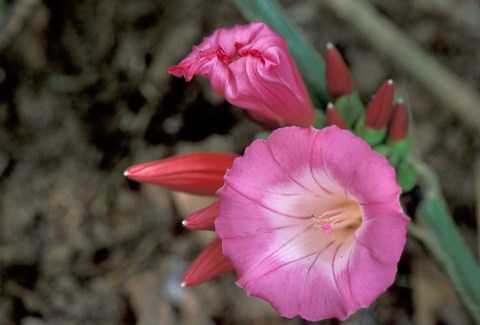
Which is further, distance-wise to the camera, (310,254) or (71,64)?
(71,64)

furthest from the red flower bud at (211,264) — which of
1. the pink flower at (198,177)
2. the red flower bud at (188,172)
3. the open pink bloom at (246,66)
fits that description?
the open pink bloom at (246,66)

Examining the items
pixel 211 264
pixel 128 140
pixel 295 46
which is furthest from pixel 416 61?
pixel 211 264

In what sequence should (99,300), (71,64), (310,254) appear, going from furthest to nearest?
(71,64) → (99,300) → (310,254)

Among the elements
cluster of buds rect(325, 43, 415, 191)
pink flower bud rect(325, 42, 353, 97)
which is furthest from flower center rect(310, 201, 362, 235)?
pink flower bud rect(325, 42, 353, 97)

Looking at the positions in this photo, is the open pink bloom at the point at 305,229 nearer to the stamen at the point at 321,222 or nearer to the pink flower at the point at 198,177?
the stamen at the point at 321,222

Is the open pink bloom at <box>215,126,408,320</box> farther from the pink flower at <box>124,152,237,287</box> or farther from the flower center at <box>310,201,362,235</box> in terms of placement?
the pink flower at <box>124,152,237,287</box>

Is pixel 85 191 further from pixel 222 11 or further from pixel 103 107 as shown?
pixel 222 11

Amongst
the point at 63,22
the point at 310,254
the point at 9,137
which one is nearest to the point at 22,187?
the point at 9,137
